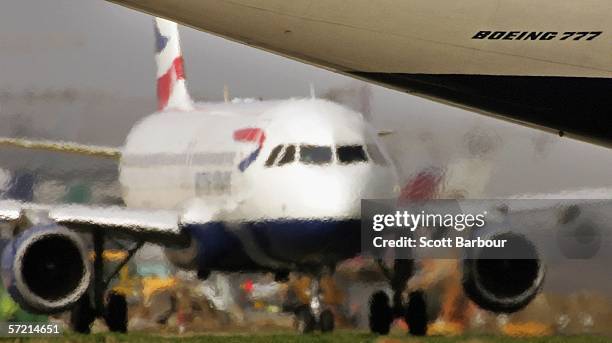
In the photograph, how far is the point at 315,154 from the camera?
14.6 metres

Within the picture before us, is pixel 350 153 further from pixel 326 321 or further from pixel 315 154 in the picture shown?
pixel 326 321

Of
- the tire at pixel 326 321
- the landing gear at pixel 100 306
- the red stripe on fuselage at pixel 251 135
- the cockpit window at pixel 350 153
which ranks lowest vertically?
the tire at pixel 326 321

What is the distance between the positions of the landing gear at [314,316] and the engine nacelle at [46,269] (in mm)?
1719

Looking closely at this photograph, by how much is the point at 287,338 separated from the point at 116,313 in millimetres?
1437

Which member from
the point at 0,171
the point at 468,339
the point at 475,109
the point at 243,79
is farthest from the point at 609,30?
the point at 0,171

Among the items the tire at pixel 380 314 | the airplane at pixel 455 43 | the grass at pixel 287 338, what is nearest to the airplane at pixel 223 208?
the tire at pixel 380 314

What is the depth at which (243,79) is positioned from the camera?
1237cm

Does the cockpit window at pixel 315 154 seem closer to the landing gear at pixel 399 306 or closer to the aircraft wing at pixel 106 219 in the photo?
the aircraft wing at pixel 106 219

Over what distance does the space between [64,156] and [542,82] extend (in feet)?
15.8

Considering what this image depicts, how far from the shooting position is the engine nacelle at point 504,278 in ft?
38.4

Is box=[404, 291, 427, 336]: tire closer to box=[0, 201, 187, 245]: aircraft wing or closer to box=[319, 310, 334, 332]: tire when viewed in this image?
box=[319, 310, 334, 332]: tire

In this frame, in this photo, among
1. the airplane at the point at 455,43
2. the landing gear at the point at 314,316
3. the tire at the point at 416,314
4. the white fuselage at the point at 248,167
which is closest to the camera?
the airplane at the point at 455,43

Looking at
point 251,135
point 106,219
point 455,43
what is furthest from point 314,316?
point 455,43

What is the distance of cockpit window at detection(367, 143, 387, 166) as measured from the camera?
12751 mm
